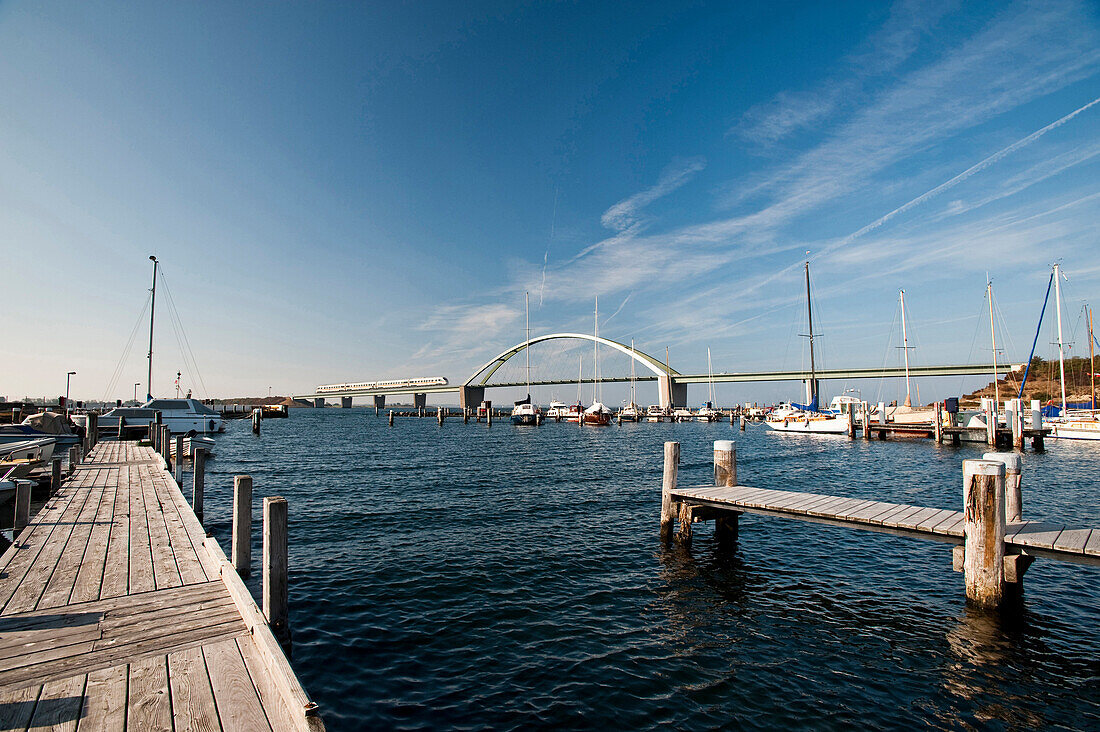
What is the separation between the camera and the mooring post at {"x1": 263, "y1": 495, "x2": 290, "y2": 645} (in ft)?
20.2

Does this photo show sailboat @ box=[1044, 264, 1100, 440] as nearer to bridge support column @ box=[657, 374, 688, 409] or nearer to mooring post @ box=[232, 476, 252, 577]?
mooring post @ box=[232, 476, 252, 577]

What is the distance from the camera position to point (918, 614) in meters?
8.24

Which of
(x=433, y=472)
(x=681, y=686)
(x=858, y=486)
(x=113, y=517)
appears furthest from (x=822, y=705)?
(x=433, y=472)

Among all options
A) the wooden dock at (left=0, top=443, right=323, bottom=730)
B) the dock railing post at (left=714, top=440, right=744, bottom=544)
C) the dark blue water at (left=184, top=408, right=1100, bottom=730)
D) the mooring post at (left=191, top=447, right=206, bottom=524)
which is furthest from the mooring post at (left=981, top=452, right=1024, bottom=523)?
the mooring post at (left=191, top=447, right=206, bottom=524)

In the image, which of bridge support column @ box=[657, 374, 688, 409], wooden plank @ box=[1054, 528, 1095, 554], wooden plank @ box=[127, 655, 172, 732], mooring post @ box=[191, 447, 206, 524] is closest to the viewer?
wooden plank @ box=[127, 655, 172, 732]

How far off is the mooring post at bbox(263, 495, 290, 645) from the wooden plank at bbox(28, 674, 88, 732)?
6.65 ft

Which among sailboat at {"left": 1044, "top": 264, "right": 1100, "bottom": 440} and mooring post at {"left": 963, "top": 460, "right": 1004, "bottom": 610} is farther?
sailboat at {"left": 1044, "top": 264, "right": 1100, "bottom": 440}

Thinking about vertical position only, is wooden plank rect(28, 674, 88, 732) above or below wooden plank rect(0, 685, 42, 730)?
below

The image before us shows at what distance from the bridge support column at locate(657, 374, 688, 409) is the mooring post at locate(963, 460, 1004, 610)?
9917 cm

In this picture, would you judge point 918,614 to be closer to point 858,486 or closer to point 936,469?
point 858,486

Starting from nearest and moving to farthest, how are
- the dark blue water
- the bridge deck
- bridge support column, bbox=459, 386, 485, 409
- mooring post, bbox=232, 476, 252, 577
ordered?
the dark blue water → the bridge deck → mooring post, bbox=232, 476, 252, 577 → bridge support column, bbox=459, 386, 485, 409

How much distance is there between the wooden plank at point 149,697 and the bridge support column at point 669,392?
10462 cm

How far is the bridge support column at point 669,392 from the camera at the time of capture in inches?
4247

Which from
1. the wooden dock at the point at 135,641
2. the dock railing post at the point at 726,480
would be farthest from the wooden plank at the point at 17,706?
the dock railing post at the point at 726,480
